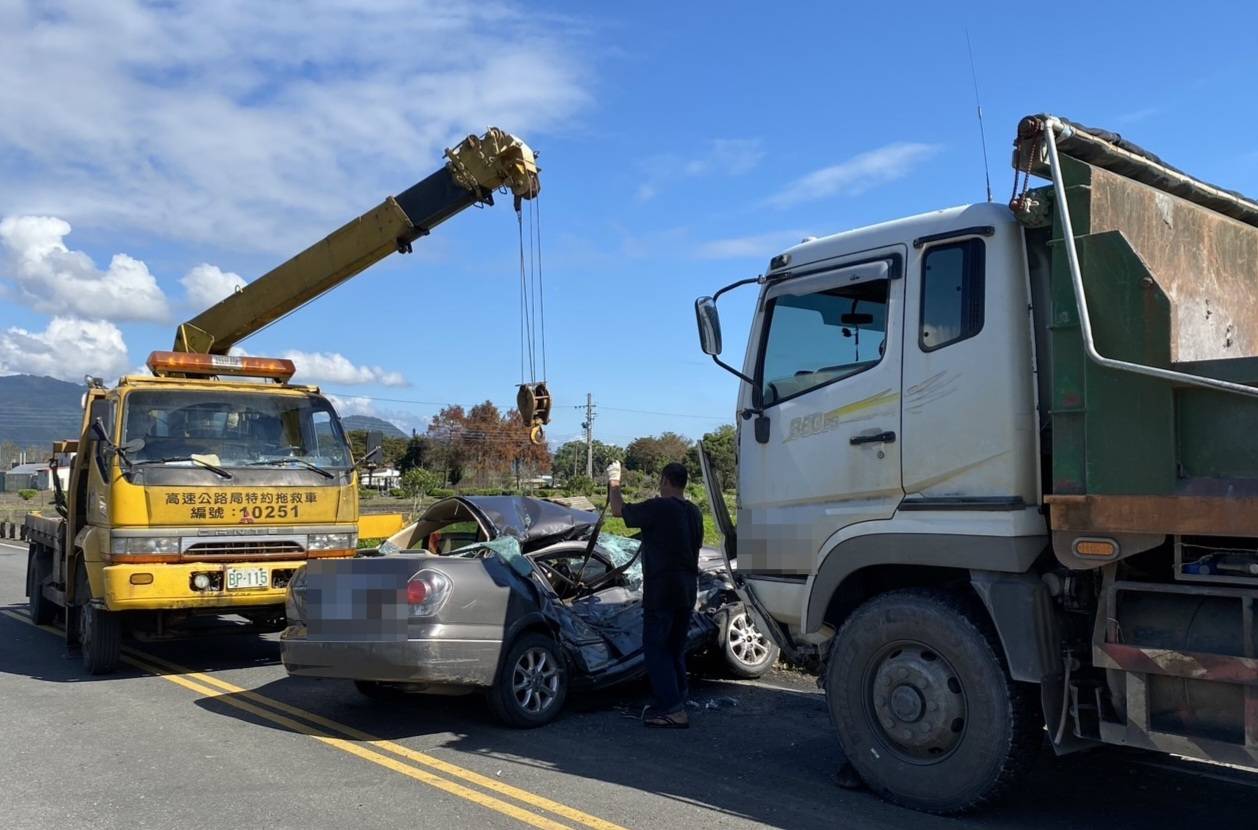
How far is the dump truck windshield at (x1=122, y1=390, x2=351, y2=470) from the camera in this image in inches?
357

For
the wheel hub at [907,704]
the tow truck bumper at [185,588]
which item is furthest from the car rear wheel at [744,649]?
the tow truck bumper at [185,588]

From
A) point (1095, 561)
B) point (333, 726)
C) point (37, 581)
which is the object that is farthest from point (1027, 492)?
point (37, 581)

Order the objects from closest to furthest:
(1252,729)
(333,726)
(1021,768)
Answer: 1. (1252,729)
2. (1021,768)
3. (333,726)

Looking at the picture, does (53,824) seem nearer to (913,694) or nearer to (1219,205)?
(913,694)

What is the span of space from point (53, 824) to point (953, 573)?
15.0 ft

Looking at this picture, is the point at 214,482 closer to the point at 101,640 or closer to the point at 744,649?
the point at 101,640

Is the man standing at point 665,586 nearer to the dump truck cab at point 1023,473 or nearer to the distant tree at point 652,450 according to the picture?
the dump truck cab at point 1023,473

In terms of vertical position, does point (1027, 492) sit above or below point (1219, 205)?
below

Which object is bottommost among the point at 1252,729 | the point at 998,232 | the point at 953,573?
the point at 1252,729

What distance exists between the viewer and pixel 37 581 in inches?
476

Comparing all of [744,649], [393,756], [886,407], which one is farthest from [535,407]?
[886,407]

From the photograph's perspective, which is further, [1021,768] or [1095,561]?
[1021,768]

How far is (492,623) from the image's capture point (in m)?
6.66

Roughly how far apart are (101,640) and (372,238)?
481 centimetres
